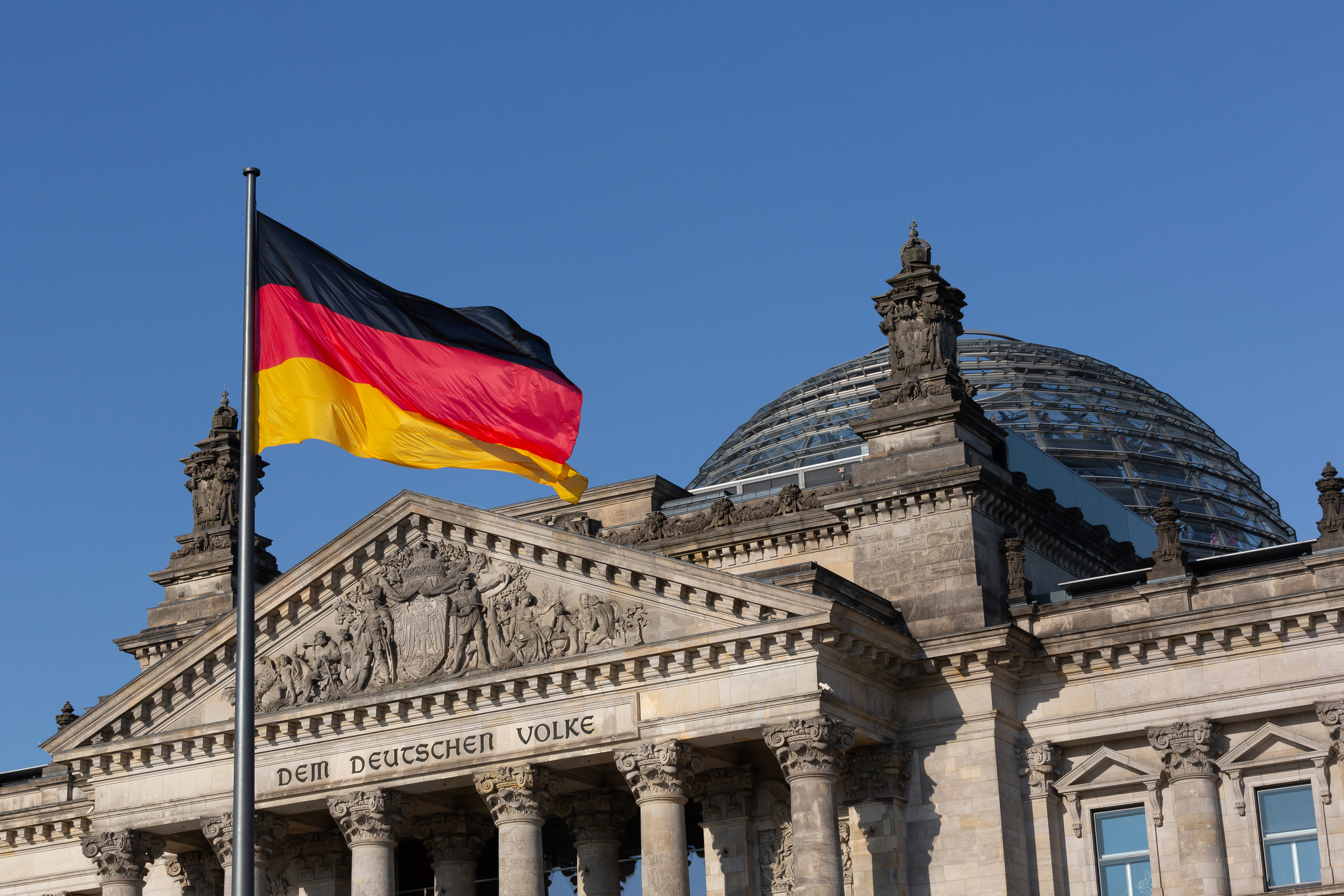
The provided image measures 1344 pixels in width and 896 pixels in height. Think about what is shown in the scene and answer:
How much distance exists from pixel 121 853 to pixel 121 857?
103mm

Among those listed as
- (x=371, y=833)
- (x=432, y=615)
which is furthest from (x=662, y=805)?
(x=432, y=615)

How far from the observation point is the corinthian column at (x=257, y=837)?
4622 cm

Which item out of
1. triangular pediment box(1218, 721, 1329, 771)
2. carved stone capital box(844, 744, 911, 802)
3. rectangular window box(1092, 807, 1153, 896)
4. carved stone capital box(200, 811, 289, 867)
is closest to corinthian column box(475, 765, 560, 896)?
carved stone capital box(200, 811, 289, 867)

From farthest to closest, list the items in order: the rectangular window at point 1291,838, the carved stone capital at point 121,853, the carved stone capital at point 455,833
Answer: the carved stone capital at point 455,833 → the carved stone capital at point 121,853 → the rectangular window at point 1291,838

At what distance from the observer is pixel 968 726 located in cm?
4338

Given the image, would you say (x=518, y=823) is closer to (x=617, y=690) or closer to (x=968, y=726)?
(x=617, y=690)

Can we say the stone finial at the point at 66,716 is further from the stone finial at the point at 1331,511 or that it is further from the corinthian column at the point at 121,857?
the stone finial at the point at 1331,511

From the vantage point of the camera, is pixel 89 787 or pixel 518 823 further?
pixel 89 787

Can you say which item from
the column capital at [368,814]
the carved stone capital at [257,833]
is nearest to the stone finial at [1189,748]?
the column capital at [368,814]

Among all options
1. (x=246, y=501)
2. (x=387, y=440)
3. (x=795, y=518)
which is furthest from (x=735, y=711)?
(x=246, y=501)

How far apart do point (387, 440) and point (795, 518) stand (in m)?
18.9

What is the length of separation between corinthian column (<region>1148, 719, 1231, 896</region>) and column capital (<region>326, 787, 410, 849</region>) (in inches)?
646

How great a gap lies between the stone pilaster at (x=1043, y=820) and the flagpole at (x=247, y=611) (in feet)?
71.7

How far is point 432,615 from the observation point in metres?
45.6
